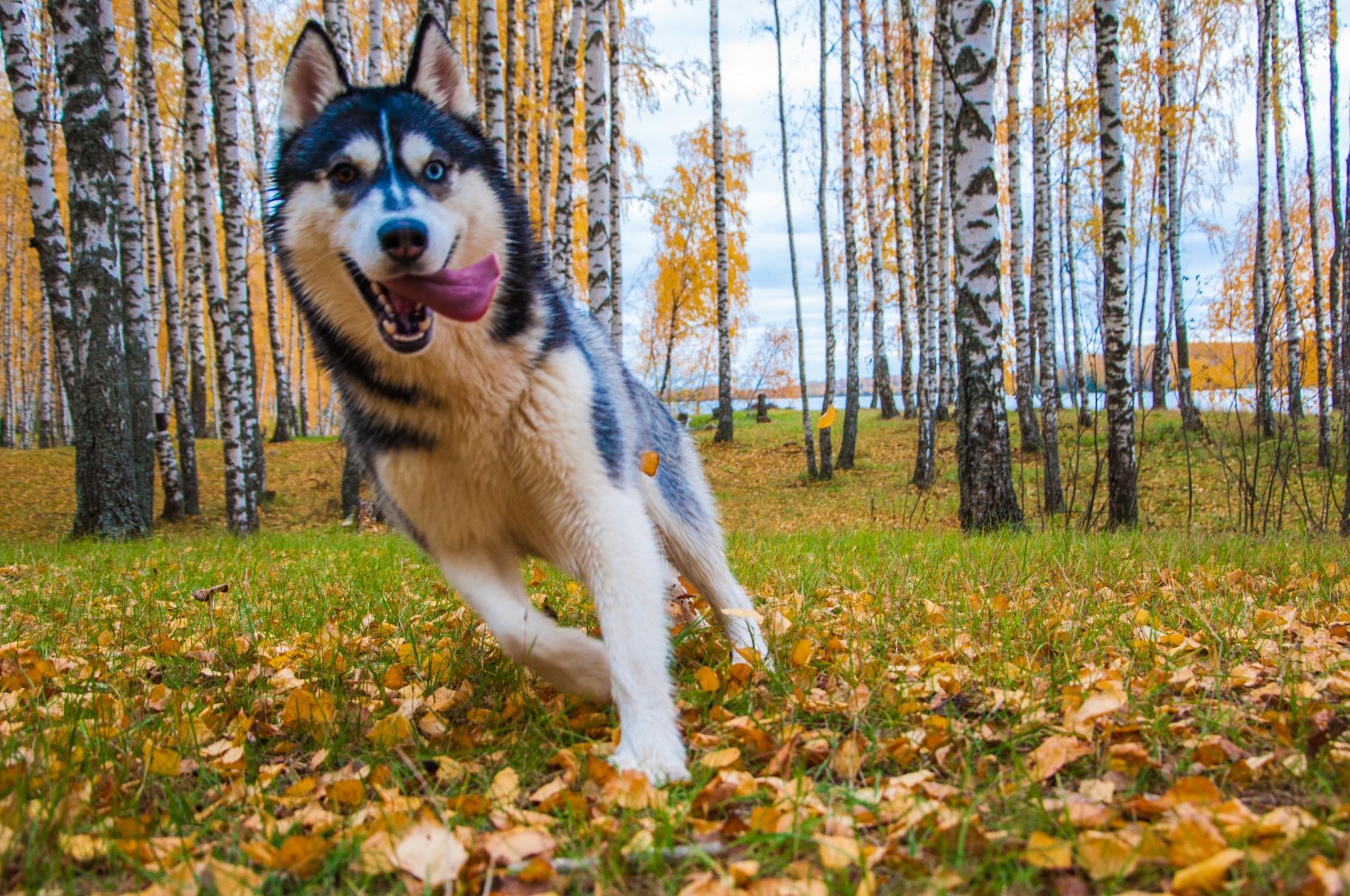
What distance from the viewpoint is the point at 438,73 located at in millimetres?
2715

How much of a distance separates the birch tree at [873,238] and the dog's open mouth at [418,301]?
17.6m

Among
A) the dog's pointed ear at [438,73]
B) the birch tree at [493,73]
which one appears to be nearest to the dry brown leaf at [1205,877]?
the dog's pointed ear at [438,73]

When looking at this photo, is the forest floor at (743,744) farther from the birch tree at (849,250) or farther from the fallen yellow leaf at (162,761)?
the birch tree at (849,250)

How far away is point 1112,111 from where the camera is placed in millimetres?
8250

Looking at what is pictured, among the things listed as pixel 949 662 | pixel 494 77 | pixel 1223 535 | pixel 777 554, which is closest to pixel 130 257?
pixel 494 77

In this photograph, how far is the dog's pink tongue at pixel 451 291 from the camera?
2.28m

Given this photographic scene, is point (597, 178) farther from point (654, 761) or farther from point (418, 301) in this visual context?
point (654, 761)

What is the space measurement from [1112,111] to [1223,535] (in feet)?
14.3

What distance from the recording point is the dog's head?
223cm

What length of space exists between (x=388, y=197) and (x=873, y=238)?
2098cm

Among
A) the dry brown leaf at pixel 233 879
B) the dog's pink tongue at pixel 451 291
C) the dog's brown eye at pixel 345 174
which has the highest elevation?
the dog's brown eye at pixel 345 174

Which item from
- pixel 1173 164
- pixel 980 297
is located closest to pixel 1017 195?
pixel 1173 164

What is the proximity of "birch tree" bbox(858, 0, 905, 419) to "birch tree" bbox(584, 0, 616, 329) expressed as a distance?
8467mm

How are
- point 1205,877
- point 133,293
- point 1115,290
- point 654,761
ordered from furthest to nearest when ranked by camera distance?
point 133,293 → point 1115,290 → point 654,761 → point 1205,877
